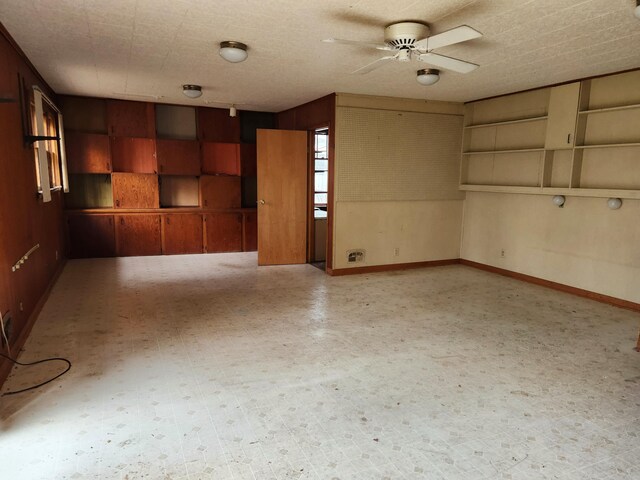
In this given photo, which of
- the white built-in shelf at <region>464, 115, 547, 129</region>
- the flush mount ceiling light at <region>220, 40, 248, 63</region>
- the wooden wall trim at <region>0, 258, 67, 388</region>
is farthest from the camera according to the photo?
the white built-in shelf at <region>464, 115, 547, 129</region>

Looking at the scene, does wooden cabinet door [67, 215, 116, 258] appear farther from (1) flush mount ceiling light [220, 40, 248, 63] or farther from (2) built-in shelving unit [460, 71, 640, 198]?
(2) built-in shelving unit [460, 71, 640, 198]

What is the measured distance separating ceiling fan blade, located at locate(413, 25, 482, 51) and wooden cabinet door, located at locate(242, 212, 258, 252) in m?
4.99

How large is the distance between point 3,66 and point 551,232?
5.85m

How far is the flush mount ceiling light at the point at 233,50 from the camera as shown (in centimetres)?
343

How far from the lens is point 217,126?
24.0 ft

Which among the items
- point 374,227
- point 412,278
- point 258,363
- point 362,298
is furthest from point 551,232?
point 258,363

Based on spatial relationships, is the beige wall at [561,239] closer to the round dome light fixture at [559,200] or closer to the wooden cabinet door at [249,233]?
the round dome light fixture at [559,200]

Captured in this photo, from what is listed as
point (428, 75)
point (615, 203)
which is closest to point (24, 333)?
point (428, 75)

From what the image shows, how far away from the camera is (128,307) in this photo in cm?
426

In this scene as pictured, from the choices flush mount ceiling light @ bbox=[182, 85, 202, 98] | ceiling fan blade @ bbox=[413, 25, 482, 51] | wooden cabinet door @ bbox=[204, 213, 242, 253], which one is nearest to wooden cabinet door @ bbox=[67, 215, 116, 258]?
wooden cabinet door @ bbox=[204, 213, 242, 253]

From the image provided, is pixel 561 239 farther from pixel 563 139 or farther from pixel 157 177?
pixel 157 177

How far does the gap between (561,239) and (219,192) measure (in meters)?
5.32

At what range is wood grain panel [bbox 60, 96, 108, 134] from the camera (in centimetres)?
642

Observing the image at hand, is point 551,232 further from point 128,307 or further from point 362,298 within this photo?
point 128,307
